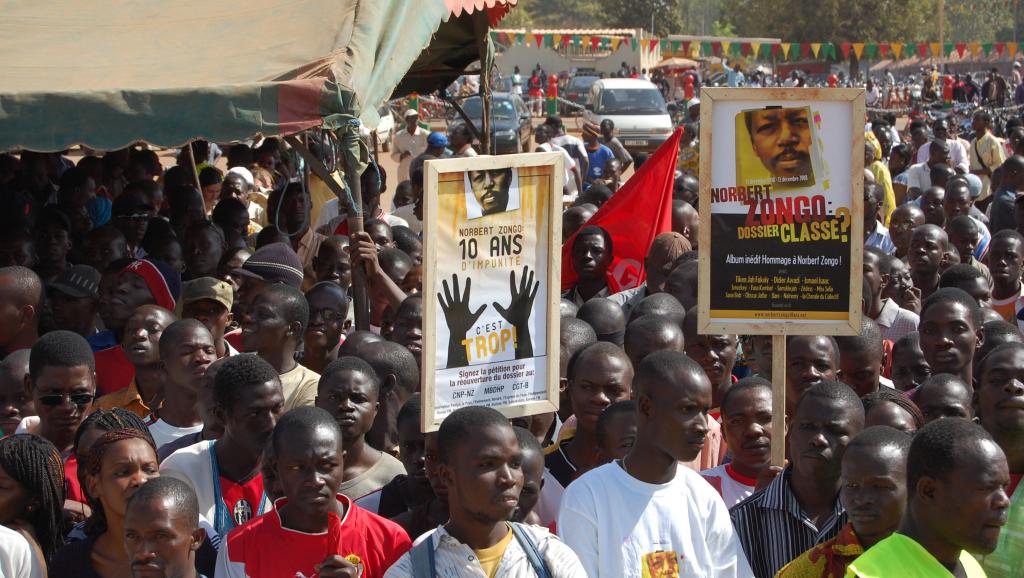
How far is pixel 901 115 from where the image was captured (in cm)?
4212

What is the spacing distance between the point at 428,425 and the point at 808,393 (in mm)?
1335

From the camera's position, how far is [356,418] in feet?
16.1

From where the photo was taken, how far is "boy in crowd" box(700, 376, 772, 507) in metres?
4.88

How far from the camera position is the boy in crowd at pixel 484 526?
377cm

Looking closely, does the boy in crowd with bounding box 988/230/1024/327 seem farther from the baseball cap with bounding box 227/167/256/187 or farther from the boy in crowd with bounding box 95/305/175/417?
the baseball cap with bounding box 227/167/256/187

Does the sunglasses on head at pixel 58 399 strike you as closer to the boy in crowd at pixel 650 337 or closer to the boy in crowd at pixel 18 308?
the boy in crowd at pixel 18 308

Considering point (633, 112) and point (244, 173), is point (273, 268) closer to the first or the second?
point (244, 173)

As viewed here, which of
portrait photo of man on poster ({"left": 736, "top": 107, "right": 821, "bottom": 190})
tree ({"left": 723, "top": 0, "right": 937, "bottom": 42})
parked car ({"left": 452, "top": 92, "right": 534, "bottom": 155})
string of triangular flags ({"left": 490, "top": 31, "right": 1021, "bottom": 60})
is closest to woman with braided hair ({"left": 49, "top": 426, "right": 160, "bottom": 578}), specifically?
portrait photo of man on poster ({"left": 736, "top": 107, "right": 821, "bottom": 190})

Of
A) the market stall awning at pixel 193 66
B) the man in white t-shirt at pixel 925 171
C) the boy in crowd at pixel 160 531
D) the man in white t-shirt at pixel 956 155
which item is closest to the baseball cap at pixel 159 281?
the market stall awning at pixel 193 66

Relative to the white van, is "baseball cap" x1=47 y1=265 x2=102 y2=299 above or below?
below

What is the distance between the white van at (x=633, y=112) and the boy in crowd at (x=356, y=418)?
22.2m

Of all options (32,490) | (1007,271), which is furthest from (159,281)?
(1007,271)

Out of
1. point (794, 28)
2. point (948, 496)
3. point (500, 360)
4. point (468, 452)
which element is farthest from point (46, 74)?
point (794, 28)

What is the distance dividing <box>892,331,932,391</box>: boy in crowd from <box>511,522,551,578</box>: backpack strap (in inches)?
128
